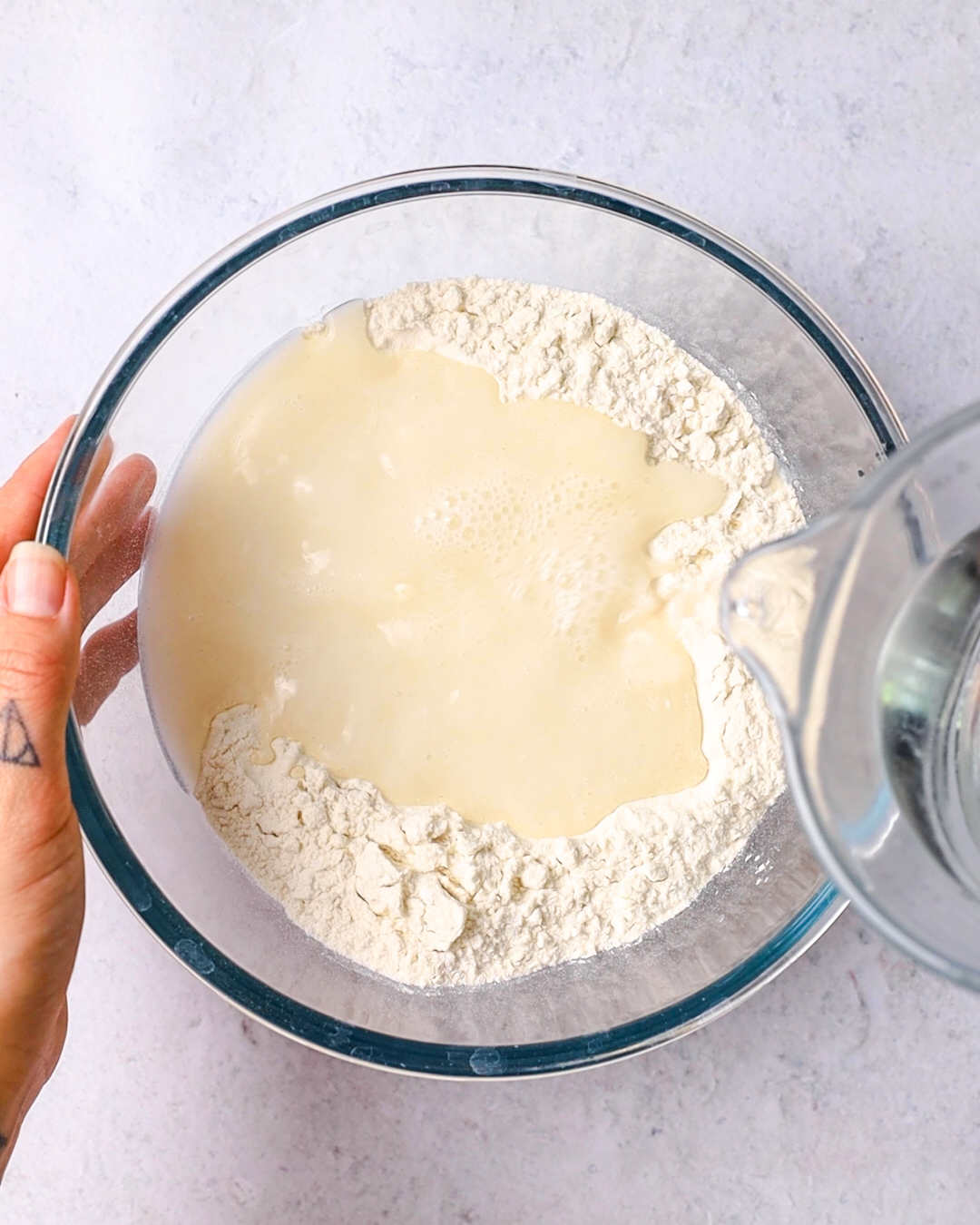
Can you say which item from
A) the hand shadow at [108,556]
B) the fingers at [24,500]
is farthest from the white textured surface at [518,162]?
the hand shadow at [108,556]

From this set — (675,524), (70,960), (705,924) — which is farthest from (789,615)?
(70,960)

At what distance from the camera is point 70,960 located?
103 cm

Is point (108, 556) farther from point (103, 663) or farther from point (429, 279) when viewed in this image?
point (429, 279)

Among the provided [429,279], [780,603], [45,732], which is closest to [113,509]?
[45,732]

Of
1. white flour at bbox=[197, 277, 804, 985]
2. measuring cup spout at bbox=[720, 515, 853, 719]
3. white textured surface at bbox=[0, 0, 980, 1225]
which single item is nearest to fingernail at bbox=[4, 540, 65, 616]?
white flour at bbox=[197, 277, 804, 985]

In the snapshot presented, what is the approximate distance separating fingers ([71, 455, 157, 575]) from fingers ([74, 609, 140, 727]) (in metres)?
0.08

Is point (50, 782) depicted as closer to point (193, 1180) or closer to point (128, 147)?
point (193, 1180)

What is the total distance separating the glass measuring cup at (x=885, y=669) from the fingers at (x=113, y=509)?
0.65 metres

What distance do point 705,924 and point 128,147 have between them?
1.13 m

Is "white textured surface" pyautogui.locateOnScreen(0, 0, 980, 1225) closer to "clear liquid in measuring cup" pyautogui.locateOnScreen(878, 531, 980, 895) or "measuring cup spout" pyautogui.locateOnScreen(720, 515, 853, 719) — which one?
"clear liquid in measuring cup" pyautogui.locateOnScreen(878, 531, 980, 895)

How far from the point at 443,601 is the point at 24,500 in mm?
487

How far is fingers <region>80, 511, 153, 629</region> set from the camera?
42.9 inches

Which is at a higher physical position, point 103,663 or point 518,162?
point 518,162

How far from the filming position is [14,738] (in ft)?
3.05
